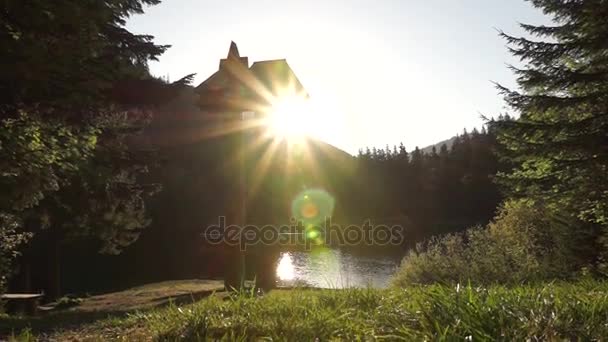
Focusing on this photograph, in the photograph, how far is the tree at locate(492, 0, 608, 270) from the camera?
1305 cm

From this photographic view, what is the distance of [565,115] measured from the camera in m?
15.2

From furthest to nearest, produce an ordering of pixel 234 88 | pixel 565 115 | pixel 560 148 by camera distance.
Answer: pixel 234 88, pixel 565 115, pixel 560 148

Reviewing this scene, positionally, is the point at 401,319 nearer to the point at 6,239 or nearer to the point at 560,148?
the point at 560,148

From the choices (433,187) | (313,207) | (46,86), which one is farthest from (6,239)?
(433,187)

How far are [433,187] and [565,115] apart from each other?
77.9 metres

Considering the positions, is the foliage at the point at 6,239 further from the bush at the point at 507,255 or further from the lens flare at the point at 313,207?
the lens flare at the point at 313,207

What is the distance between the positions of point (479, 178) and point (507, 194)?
236 ft

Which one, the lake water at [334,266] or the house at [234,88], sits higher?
the house at [234,88]

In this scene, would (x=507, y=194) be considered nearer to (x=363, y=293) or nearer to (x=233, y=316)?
(x=363, y=293)

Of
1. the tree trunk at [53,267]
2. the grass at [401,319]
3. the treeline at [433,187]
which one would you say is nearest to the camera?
the grass at [401,319]

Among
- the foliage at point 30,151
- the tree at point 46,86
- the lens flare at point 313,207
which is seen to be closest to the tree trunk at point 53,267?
the tree at point 46,86

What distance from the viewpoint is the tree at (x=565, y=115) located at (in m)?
13.0

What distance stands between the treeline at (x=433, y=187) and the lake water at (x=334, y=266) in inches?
1149

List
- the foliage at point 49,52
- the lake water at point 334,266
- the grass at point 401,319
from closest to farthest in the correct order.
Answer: the grass at point 401,319, the foliage at point 49,52, the lake water at point 334,266
